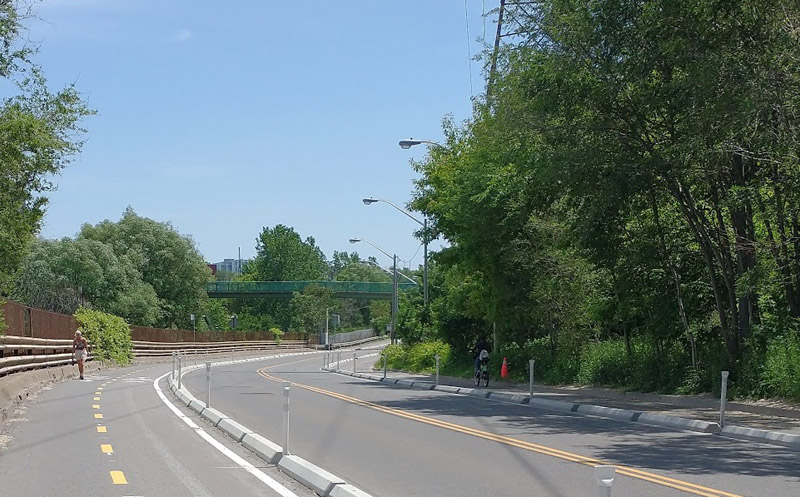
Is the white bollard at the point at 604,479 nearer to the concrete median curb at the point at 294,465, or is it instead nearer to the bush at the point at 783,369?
the concrete median curb at the point at 294,465

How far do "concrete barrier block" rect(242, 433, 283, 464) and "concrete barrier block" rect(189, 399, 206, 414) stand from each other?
216 inches

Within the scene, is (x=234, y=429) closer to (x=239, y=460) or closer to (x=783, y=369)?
(x=239, y=460)

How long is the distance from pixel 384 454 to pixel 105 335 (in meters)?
38.3

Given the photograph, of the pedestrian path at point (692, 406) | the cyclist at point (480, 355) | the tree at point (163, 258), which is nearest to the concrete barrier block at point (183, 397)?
the pedestrian path at point (692, 406)

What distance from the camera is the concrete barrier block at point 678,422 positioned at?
17961 mm

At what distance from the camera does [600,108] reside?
75.8ft

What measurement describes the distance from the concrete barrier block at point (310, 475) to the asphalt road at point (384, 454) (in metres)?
Result: 0.16

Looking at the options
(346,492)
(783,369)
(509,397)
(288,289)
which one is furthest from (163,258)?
(346,492)

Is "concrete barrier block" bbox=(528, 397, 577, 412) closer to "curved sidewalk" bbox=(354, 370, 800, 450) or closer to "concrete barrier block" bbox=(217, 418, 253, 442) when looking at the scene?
"curved sidewalk" bbox=(354, 370, 800, 450)

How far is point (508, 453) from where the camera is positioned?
46.5 ft

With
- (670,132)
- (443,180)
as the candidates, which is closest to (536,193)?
(670,132)

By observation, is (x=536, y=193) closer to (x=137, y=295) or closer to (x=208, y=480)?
(x=208, y=480)

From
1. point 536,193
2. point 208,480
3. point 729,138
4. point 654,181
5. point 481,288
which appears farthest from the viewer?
point 481,288

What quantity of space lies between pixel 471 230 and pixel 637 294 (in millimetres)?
6840
